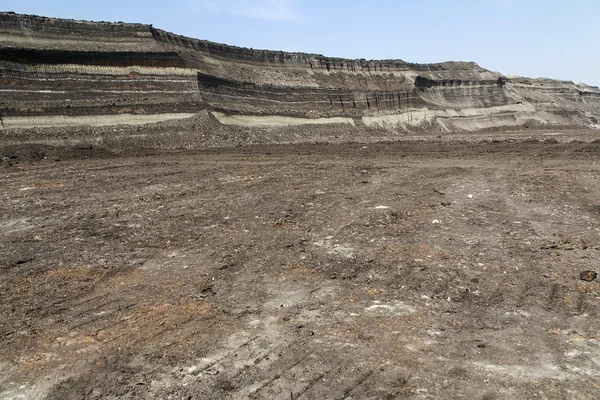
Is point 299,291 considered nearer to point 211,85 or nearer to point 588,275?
point 588,275

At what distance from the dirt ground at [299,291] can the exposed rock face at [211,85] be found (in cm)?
1098

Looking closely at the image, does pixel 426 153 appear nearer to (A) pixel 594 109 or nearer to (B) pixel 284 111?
(B) pixel 284 111

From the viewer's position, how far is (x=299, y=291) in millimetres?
6289

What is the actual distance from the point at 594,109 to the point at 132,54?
68572 mm

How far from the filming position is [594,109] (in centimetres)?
7019

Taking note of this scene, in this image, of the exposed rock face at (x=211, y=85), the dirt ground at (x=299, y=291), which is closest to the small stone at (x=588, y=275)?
the dirt ground at (x=299, y=291)

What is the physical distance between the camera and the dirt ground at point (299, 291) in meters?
4.27

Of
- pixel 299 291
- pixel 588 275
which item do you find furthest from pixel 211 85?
pixel 588 275

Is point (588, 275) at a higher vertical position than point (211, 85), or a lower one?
lower

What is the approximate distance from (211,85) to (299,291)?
2515cm

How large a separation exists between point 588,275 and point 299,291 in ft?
12.5

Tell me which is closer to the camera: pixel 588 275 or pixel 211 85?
pixel 588 275

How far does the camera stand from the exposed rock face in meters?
22.2

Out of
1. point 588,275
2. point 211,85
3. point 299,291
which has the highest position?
point 211,85
